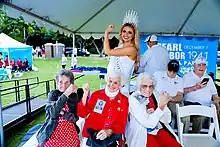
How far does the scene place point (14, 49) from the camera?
16.7 ft

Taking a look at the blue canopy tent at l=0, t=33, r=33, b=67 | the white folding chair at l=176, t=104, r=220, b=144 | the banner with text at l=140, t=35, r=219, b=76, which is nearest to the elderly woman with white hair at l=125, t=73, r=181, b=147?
the white folding chair at l=176, t=104, r=220, b=144

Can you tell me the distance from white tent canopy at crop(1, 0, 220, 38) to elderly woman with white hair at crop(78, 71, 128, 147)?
1.73m

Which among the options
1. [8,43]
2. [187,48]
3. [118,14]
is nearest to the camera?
[118,14]

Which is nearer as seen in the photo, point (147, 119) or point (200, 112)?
point (147, 119)

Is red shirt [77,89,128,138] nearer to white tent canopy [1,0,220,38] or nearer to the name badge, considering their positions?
the name badge

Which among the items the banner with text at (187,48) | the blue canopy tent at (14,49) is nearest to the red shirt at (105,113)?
the banner with text at (187,48)

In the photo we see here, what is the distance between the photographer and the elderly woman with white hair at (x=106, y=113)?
5.34 feet

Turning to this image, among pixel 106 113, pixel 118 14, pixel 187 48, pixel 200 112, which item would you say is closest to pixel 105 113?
pixel 106 113

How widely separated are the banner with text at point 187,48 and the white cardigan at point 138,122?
11.4 ft

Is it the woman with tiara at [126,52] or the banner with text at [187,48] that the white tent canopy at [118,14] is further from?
the woman with tiara at [126,52]

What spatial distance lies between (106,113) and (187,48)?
3875 mm

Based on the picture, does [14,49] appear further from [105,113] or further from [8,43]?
[105,113]

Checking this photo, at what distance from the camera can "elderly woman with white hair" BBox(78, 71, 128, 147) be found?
1.63m

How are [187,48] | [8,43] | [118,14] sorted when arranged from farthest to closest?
[187,48]
[8,43]
[118,14]
